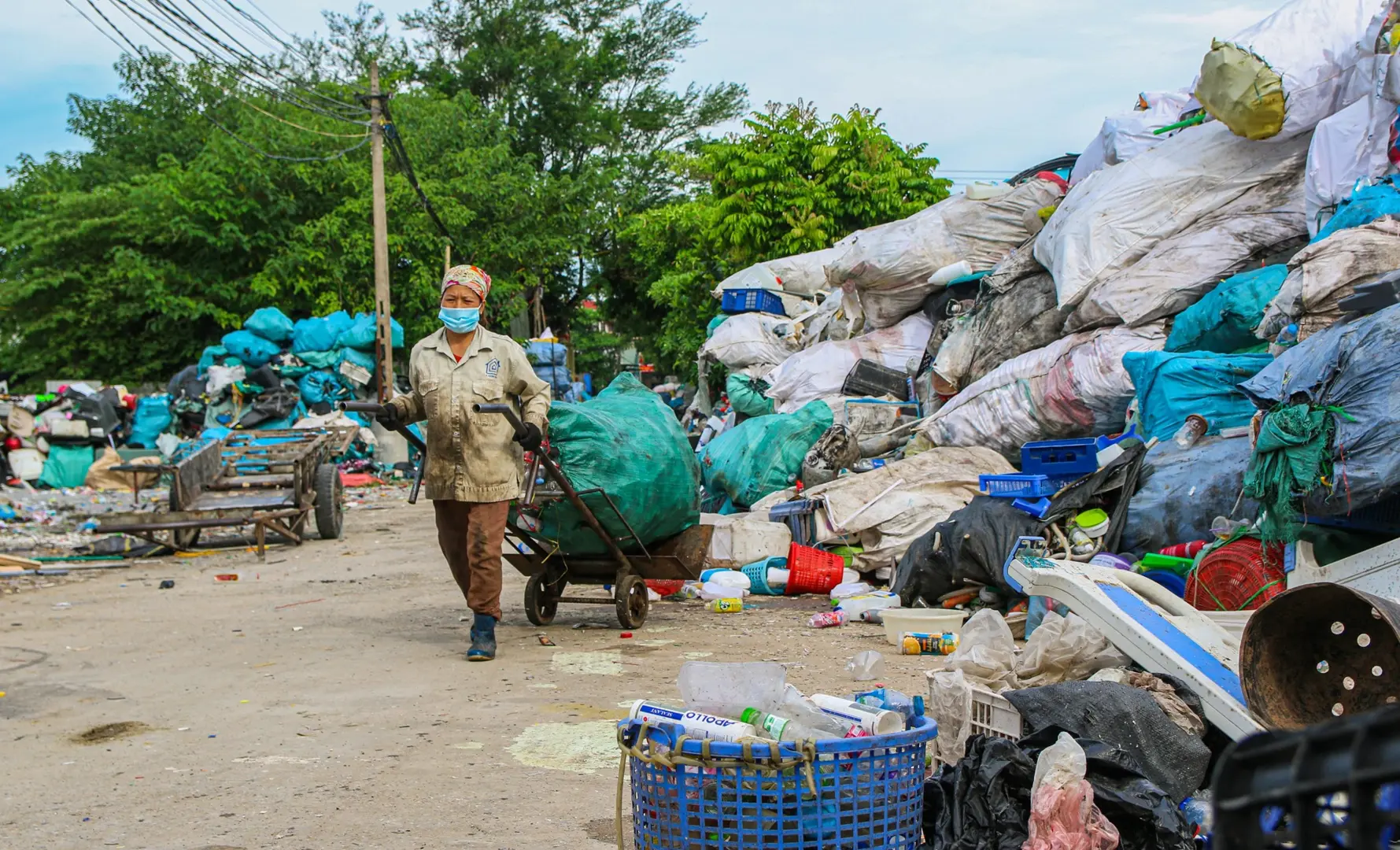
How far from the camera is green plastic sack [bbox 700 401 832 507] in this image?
9.94 meters

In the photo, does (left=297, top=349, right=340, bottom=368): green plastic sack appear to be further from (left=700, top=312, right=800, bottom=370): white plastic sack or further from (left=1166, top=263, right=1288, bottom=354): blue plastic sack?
(left=1166, top=263, right=1288, bottom=354): blue plastic sack

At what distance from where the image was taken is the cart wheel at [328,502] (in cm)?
1108

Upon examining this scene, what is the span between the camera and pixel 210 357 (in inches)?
751

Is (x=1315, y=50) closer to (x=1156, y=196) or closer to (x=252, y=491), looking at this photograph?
(x=1156, y=196)

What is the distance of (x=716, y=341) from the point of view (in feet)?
47.0

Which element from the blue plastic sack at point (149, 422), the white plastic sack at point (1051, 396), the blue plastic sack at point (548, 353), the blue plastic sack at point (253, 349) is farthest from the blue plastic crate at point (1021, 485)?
the blue plastic sack at point (548, 353)

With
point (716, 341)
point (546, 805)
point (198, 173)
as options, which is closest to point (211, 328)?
point (198, 173)

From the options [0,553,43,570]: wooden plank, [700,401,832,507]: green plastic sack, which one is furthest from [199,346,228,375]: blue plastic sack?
[700,401,832,507]: green plastic sack

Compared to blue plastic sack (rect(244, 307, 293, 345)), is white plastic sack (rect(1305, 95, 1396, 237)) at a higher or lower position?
lower

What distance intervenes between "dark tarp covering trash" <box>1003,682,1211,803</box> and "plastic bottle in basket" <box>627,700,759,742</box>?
0.82 metres

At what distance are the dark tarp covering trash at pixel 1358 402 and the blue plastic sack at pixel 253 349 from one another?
1658 centimetres

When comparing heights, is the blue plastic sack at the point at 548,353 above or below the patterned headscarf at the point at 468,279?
above

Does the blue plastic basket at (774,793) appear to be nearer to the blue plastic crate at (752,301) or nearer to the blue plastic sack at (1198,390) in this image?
the blue plastic sack at (1198,390)

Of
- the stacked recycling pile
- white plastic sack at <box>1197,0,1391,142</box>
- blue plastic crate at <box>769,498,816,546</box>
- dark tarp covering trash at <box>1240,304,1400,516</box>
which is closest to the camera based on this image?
dark tarp covering trash at <box>1240,304,1400,516</box>
